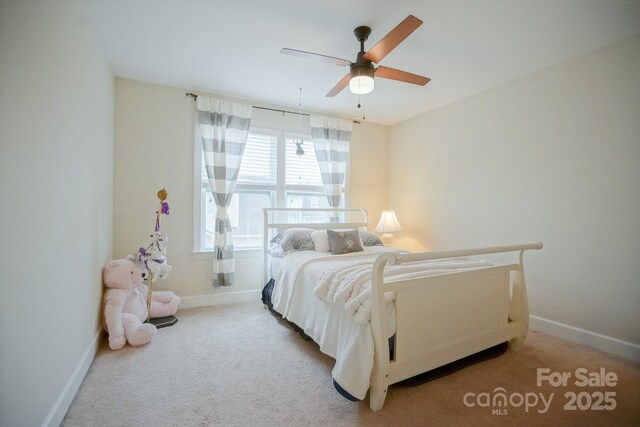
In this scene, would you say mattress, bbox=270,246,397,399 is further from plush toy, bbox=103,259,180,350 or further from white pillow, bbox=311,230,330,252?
plush toy, bbox=103,259,180,350

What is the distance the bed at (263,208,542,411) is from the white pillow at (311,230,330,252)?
46cm

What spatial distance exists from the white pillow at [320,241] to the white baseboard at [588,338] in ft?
6.80

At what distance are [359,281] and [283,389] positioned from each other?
0.79m

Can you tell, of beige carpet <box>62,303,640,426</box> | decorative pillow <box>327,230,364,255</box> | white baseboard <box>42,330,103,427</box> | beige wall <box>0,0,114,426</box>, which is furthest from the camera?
decorative pillow <box>327,230,364,255</box>

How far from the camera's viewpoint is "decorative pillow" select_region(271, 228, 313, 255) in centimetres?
292

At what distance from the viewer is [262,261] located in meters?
3.34

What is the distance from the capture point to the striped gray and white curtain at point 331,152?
376 centimetres

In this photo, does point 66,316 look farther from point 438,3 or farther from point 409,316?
point 438,3

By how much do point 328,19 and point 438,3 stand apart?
0.72 meters

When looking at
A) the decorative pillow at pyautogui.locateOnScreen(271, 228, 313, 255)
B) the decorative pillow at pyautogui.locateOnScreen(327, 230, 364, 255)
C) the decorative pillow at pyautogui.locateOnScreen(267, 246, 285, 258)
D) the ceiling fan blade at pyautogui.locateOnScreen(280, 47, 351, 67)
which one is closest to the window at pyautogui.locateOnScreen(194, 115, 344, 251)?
the decorative pillow at pyautogui.locateOnScreen(267, 246, 285, 258)

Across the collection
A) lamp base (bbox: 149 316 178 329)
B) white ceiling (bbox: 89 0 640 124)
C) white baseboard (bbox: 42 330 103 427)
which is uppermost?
white ceiling (bbox: 89 0 640 124)

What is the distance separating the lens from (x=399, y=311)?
1582 millimetres

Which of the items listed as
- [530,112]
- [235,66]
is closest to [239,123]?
[235,66]

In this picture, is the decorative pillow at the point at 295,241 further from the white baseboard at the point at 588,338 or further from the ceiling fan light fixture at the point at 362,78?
the white baseboard at the point at 588,338
